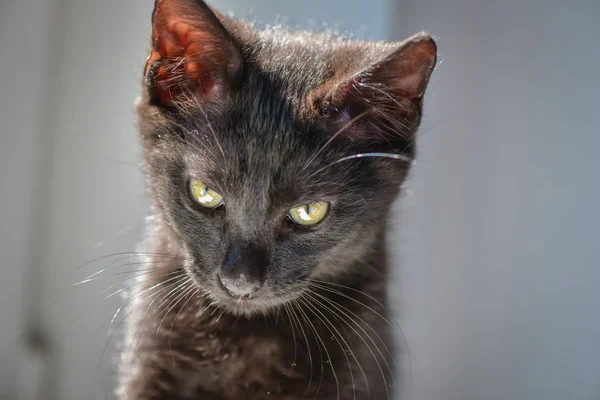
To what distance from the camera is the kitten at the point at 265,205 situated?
1104 millimetres

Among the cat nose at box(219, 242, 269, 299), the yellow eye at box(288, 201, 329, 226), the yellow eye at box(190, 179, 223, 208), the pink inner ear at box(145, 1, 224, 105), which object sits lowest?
the cat nose at box(219, 242, 269, 299)

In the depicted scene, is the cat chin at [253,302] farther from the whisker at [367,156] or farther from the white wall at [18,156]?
the white wall at [18,156]

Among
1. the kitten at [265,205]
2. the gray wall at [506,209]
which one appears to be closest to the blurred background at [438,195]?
the gray wall at [506,209]

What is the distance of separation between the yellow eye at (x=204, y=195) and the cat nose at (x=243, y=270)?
0.09 metres

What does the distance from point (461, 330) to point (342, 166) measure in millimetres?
770

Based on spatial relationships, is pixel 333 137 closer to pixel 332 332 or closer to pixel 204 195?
pixel 204 195

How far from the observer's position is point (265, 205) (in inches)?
43.7

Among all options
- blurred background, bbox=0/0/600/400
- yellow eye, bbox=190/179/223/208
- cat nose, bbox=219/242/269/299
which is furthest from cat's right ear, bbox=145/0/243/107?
blurred background, bbox=0/0/600/400

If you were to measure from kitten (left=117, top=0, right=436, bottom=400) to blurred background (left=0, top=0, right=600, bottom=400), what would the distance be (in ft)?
1.03

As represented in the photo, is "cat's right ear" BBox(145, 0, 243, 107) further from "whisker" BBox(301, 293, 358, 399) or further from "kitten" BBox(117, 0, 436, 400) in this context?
"whisker" BBox(301, 293, 358, 399)

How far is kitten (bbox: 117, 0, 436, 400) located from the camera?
3.62 feet

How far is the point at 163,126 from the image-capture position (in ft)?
3.99

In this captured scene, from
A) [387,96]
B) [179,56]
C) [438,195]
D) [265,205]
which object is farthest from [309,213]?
[438,195]

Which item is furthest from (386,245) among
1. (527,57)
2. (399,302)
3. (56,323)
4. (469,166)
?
(56,323)
